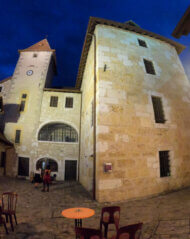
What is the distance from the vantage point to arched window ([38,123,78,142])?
12.9 meters

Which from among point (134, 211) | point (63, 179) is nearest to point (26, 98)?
point (63, 179)

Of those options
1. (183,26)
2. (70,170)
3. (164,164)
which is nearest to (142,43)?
(183,26)

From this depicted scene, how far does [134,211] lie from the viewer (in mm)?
4281

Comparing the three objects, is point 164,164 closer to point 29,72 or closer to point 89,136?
point 89,136

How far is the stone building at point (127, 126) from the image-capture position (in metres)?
5.73

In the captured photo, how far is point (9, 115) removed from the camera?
42.4 ft

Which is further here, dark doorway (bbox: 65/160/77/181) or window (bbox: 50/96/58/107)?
window (bbox: 50/96/58/107)

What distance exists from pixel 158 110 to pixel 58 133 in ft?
32.5

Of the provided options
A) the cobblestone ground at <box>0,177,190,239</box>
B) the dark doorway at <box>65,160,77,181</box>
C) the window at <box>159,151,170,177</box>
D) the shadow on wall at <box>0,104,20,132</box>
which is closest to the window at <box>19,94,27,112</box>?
the shadow on wall at <box>0,104,20,132</box>

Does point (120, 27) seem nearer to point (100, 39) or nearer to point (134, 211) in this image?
point (100, 39)

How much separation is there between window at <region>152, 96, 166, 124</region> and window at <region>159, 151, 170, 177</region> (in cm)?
182

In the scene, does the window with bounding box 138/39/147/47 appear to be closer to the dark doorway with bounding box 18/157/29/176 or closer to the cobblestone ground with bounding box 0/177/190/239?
the cobblestone ground with bounding box 0/177/190/239

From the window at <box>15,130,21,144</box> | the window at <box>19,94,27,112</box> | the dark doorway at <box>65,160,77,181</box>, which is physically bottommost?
the dark doorway at <box>65,160,77,181</box>

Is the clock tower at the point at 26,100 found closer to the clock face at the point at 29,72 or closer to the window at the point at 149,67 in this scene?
the clock face at the point at 29,72
